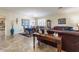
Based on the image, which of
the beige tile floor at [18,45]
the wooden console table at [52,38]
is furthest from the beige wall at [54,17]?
the wooden console table at [52,38]

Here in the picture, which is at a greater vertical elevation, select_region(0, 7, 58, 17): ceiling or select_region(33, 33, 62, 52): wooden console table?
select_region(0, 7, 58, 17): ceiling

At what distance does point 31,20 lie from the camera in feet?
8.12

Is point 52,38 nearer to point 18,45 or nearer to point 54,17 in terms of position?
point 54,17

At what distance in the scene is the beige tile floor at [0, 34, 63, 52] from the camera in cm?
244

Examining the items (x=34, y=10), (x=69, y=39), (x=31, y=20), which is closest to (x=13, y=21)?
(x=31, y=20)

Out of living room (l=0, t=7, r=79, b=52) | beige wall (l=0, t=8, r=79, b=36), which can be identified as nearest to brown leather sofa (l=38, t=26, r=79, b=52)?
living room (l=0, t=7, r=79, b=52)

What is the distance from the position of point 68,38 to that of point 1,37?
1.46 meters

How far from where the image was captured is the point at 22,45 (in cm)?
245

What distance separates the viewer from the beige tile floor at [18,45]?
2441 millimetres

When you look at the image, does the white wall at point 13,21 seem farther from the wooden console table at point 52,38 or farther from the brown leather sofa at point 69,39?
the brown leather sofa at point 69,39

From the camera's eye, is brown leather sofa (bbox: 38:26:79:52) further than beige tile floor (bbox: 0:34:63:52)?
No

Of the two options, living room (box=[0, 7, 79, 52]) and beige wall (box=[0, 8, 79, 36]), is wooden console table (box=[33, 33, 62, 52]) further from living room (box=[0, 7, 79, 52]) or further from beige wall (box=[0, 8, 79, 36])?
beige wall (box=[0, 8, 79, 36])

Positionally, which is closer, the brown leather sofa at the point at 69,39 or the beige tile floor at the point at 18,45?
the brown leather sofa at the point at 69,39
